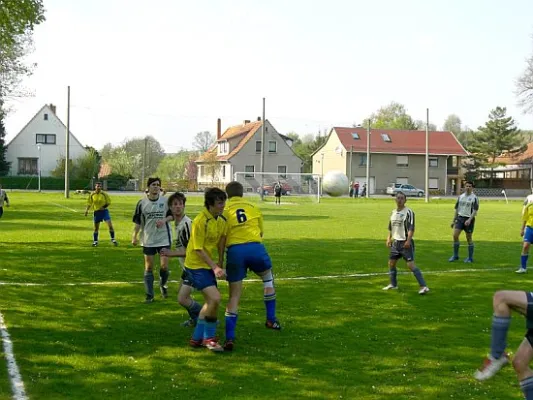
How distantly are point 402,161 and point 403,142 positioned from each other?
3300 mm

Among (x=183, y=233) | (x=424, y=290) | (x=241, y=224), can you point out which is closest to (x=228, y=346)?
(x=241, y=224)

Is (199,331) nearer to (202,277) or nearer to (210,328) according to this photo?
(210,328)

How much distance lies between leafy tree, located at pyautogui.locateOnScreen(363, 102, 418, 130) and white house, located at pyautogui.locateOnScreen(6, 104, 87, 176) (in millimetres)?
56696

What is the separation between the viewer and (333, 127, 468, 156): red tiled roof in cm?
8844

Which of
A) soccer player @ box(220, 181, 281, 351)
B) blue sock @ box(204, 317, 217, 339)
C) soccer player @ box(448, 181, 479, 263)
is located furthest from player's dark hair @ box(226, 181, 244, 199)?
soccer player @ box(448, 181, 479, 263)

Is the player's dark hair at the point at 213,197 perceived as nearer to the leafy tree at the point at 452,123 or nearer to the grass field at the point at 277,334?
the grass field at the point at 277,334

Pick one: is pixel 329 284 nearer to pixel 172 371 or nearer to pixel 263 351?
pixel 263 351

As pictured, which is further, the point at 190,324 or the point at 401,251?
the point at 401,251

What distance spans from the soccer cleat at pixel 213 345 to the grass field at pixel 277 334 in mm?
127

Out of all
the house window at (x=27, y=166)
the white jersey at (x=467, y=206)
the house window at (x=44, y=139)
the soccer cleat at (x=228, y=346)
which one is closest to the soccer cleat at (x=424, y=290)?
the soccer cleat at (x=228, y=346)

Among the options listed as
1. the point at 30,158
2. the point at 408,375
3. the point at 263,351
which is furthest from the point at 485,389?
the point at 30,158

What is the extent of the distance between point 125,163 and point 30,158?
13.9 metres

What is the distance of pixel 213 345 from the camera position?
768 cm

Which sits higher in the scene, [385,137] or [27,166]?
[385,137]
